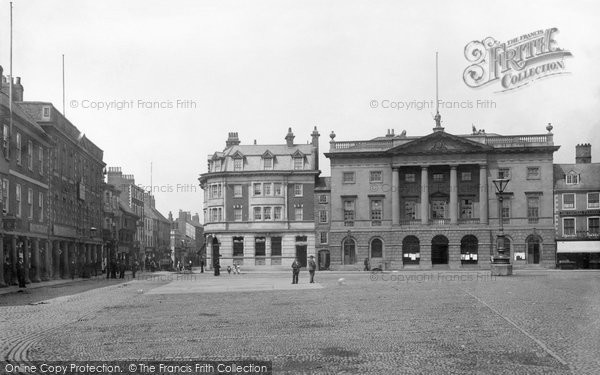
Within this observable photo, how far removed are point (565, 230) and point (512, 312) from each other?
198 ft

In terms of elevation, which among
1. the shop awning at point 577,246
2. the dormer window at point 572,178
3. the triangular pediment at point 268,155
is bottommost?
the shop awning at point 577,246

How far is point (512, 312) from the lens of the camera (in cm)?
1917

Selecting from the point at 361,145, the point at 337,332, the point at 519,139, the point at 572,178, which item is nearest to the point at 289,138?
the point at 361,145

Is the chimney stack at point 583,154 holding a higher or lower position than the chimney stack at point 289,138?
lower

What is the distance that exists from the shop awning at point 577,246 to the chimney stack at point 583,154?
378 inches

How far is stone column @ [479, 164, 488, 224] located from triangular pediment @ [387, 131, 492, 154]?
216cm

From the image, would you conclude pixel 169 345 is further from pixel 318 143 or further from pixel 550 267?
pixel 318 143

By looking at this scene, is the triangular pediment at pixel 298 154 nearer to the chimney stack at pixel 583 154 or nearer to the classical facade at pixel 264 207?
the classical facade at pixel 264 207

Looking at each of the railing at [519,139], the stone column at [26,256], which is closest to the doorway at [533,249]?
the railing at [519,139]

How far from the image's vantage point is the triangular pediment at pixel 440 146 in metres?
77.7

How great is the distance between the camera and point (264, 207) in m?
85.0

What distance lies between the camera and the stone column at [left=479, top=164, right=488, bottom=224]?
77438mm

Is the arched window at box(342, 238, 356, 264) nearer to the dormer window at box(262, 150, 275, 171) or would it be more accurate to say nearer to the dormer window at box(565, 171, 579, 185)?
the dormer window at box(262, 150, 275, 171)

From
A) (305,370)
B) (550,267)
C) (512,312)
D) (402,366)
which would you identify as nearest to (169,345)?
(305,370)
